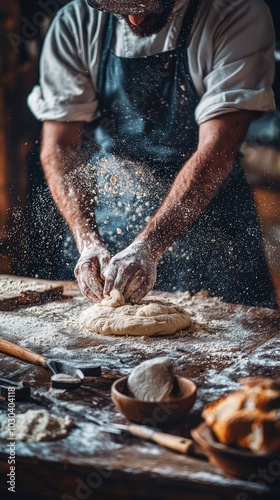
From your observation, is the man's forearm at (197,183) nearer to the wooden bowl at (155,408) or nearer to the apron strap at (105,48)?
the apron strap at (105,48)

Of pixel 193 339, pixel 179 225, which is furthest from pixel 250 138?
pixel 193 339

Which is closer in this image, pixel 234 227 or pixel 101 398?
pixel 101 398

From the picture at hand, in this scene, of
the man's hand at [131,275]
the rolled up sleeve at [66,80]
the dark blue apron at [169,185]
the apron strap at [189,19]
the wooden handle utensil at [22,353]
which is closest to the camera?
the wooden handle utensil at [22,353]

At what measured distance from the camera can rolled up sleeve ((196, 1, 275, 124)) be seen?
10.2ft

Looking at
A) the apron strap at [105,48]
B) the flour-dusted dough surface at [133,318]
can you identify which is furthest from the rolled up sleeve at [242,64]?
the flour-dusted dough surface at [133,318]

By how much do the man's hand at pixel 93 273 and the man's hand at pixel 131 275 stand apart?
0.27ft

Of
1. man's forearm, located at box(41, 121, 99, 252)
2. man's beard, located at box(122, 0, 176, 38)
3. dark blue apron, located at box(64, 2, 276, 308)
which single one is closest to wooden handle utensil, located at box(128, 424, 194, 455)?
man's forearm, located at box(41, 121, 99, 252)

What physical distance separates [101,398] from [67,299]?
135 cm

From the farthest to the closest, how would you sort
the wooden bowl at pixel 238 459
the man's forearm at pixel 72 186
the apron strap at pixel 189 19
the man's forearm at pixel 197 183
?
the apron strap at pixel 189 19 < the man's forearm at pixel 72 186 < the man's forearm at pixel 197 183 < the wooden bowl at pixel 238 459

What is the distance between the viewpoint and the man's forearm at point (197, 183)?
282 cm

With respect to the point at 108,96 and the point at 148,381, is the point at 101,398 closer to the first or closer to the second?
the point at 148,381

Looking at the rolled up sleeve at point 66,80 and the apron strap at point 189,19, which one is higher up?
the apron strap at point 189,19

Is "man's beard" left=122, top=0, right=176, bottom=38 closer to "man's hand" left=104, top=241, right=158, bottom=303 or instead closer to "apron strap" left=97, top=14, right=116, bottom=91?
"apron strap" left=97, top=14, right=116, bottom=91

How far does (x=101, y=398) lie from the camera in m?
1.73
